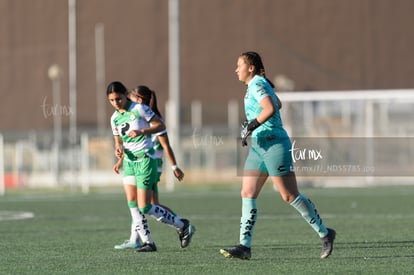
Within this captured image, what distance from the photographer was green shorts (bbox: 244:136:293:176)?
12750mm

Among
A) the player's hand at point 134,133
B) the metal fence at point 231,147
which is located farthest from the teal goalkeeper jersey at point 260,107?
the metal fence at point 231,147

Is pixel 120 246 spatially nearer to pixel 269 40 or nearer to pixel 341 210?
pixel 341 210

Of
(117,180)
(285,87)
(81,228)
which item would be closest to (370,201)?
(81,228)

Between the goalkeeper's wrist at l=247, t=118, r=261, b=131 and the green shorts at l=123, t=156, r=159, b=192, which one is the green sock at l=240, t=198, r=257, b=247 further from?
the green shorts at l=123, t=156, r=159, b=192

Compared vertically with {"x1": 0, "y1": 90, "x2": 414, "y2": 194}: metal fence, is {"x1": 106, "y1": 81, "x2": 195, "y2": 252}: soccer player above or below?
above

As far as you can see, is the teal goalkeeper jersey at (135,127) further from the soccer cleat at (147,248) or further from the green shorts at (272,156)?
the green shorts at (272,156)

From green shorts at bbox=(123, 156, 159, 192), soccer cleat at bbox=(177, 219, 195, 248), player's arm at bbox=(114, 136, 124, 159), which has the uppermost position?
player's arm at bbox=(114, 136, 124, 159)

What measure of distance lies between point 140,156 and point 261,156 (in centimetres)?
227

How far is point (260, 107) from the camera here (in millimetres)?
12797

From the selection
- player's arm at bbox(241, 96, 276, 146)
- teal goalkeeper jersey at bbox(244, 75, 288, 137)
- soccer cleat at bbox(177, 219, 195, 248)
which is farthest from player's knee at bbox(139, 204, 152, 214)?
player's arm at bbox(241, 96, 276, 146)

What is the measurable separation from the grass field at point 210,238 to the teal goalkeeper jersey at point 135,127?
4.24 ft

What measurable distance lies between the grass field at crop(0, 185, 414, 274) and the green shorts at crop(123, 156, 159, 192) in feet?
2.84

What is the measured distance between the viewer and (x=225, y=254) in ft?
42.4

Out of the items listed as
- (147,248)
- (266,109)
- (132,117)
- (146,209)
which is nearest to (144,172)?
(146,209)
